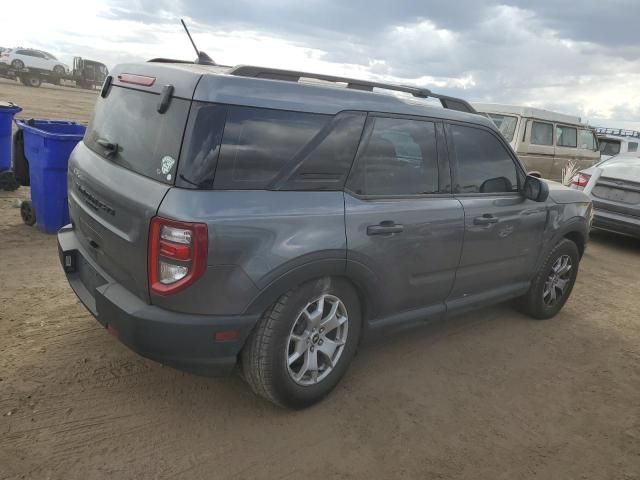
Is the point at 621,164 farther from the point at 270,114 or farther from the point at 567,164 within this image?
the point at 270,114

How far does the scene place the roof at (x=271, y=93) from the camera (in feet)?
8.32

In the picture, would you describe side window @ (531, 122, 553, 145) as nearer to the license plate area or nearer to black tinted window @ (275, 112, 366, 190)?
black tinted window @ (275, 112, 366, 190)

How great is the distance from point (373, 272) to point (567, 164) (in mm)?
10504

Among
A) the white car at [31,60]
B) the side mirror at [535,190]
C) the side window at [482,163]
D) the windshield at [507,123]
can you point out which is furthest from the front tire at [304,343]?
the white car at [31,60]

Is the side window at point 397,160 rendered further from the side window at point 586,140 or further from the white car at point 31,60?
the white car at point 31,60

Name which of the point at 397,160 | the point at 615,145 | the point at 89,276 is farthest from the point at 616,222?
the point at 615,145

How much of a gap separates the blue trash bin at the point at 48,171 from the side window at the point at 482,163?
374 cm

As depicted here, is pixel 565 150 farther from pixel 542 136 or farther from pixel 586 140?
pixel 586 140

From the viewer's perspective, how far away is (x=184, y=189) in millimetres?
2473

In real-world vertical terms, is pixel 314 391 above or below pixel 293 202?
below

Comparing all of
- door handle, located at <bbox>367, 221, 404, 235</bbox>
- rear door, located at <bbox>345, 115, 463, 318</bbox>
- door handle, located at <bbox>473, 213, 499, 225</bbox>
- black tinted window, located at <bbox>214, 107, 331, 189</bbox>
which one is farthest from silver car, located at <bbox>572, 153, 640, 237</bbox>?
black tinted window, located at <bbox>214, 107, 331, 189</bbox>

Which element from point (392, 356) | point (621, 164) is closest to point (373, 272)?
point (392, 356)

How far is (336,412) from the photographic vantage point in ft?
10.3

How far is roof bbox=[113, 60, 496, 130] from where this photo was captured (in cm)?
254
